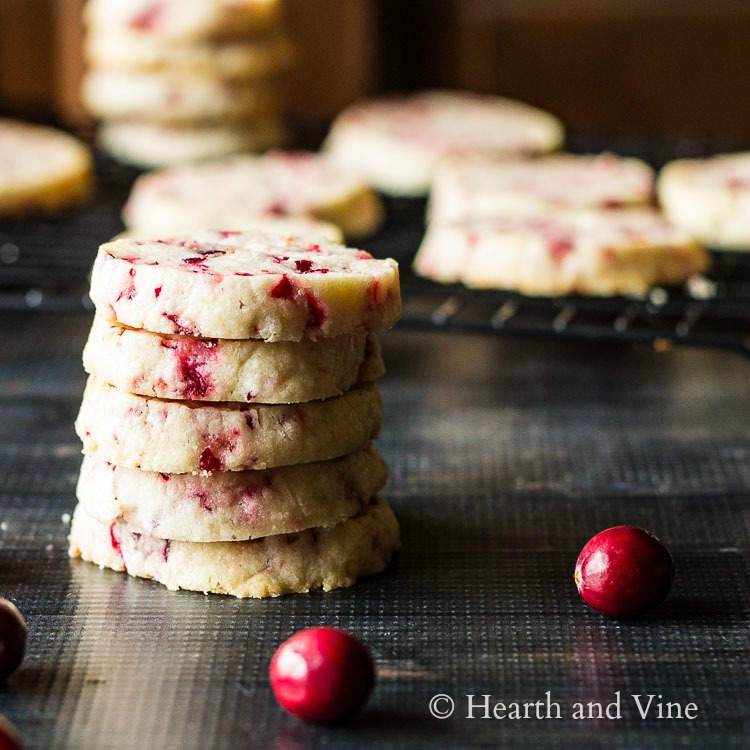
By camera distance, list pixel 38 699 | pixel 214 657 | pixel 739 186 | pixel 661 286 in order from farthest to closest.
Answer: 1. pixel 739 186
2. pixel 661 286
3. pixel 214 657
4. pixel 38 699

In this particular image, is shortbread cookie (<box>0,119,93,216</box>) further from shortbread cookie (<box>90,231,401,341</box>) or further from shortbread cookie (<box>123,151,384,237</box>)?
shortbread cookie (<box>90,231,401,341</box>)

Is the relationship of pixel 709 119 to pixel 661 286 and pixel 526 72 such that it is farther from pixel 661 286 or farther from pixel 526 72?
pixel 661 286

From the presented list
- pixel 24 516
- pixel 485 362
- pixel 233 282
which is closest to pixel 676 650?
pixel 233 282

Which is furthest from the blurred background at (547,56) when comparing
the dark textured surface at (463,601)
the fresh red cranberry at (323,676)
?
the fresh red cranberry at (323,676)

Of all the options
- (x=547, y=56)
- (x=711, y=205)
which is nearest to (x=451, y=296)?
(x=711, y=205)

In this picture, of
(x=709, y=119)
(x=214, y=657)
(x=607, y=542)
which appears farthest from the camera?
(x=709, y=119)

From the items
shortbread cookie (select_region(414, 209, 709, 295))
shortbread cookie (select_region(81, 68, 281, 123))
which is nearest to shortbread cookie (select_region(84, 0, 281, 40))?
shortbread cookie (select_region(81, 68, 281, 123))

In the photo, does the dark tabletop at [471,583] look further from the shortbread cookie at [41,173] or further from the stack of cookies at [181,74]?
the stack of cookies at [181,74]
